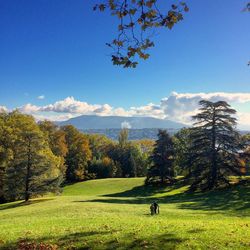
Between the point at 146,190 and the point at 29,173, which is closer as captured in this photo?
the point at 29,173

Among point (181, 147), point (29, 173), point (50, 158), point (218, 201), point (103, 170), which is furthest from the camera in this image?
point (103, 170)

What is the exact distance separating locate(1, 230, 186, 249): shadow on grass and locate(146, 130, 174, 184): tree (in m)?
48.6

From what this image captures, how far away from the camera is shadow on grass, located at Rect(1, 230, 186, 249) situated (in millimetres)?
13938

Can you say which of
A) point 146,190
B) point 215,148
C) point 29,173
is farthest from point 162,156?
point 29,173

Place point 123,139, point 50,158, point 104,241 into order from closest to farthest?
point 104,241 → point 50,158 → point 123,139

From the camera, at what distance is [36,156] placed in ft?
162

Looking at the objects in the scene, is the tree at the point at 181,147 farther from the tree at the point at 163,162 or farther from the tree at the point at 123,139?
the tree at the point at 123,139

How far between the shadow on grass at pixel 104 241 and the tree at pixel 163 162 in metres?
48.6

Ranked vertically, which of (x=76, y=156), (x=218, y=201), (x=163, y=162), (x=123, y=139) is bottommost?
(x=218, y=201)

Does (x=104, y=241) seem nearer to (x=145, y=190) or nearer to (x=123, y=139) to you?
(x=145, y=190)

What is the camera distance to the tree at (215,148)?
50.6 metres

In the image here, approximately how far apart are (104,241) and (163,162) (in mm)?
50366

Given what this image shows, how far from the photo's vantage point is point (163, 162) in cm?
6450

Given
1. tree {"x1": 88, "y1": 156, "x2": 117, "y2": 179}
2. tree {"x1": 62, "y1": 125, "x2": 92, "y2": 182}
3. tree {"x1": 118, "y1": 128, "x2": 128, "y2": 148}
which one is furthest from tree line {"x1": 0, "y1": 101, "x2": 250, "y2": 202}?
tree {"x1": 118, "y1": 128, "x2": 128, "y2": 148}
